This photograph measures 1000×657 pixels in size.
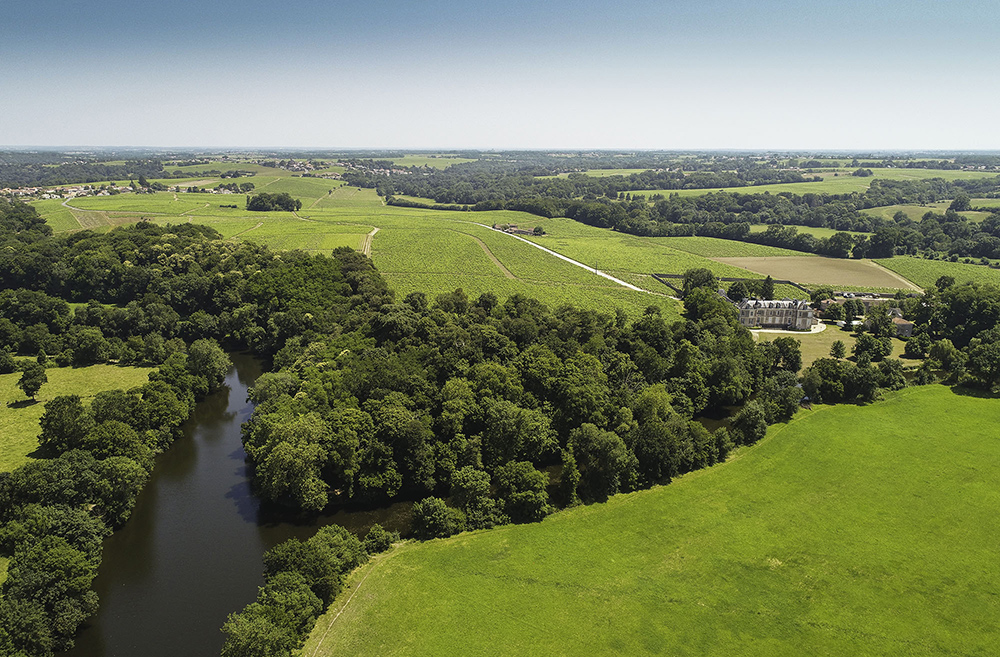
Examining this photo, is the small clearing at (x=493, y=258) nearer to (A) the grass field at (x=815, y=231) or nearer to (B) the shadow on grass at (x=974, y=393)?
(B) the shadow on grass at (x=974, y=393)

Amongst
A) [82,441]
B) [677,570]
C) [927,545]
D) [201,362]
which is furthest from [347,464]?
[927,545]

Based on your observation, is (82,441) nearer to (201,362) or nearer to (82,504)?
(82,504)

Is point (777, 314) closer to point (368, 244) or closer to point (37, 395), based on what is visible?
point (368, 244)

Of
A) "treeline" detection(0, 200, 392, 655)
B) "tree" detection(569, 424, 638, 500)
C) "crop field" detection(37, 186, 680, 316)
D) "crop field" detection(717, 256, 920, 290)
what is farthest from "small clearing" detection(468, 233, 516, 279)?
"tree" detection(569, 424, 638, 500)

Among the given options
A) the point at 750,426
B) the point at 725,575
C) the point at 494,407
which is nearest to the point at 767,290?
the point at 750,426

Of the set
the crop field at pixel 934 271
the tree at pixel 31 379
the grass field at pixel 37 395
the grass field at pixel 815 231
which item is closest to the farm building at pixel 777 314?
the crop field at pixel 934 271
